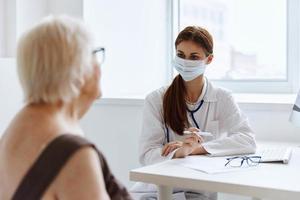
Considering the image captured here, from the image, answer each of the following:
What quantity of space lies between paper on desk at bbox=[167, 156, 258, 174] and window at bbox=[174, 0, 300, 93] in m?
1.16

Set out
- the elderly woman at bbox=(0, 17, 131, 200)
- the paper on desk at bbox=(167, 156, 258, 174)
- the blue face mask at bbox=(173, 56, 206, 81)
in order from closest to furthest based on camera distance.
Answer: the elderly woman at bbox=(0, 17, 131, 200) < the paper on desk at bbox=(167, 156, 258, 174) < the blue face mask at bbox=(173, 56, 206, 81)

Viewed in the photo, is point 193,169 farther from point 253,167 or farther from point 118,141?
point 118,141

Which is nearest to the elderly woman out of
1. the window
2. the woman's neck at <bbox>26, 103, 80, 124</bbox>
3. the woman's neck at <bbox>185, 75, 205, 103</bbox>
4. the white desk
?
the woman's neck at <bbox>26, 103, 80, 124</bbox>

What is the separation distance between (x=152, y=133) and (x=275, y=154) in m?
0.52

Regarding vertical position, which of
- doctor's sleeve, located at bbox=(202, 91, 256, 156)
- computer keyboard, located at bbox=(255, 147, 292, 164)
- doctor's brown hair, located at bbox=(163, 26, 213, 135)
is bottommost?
computer keyboard, located at bbox=(255, 147, 292, 164)

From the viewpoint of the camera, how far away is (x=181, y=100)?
210cm

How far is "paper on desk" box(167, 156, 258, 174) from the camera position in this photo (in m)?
1.65

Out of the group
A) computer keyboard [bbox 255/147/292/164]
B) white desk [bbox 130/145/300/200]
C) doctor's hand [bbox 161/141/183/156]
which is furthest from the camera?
doctor's hand [bbox 161/141/183/156]

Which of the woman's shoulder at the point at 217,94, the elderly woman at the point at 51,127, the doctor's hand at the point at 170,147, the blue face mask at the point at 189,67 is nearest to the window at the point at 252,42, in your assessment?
the woman's shoulder at the point at 217,94

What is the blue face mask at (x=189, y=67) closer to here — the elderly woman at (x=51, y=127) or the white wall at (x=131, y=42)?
the white wall at (x=131, y=42)

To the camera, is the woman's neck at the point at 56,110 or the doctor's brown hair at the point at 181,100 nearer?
the woman's neck at the point at 56,110

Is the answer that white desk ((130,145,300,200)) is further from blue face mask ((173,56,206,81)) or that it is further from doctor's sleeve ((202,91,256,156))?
blue face mask ((173,56,206,81))

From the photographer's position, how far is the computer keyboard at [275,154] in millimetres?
1795

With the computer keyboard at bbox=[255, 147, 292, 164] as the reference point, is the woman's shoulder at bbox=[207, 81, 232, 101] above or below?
above
